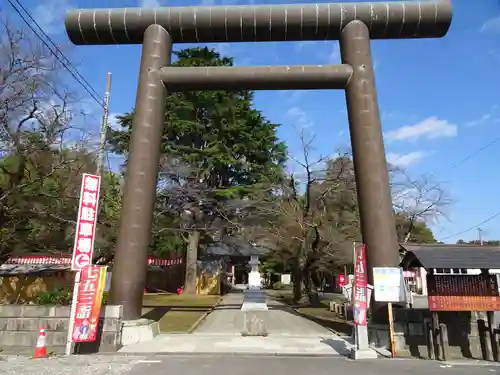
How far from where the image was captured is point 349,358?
8.79 meters

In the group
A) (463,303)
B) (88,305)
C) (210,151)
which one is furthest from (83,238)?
(210,151)

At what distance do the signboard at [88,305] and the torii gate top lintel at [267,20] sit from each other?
766 centimetres

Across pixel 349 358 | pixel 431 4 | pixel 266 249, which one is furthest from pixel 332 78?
pixel 266 249

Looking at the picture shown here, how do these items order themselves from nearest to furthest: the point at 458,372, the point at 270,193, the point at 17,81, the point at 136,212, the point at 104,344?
the point at 458,372 → the point at 104,344 → the point at 136,212 → the point at 17,81 → the point at 270,193

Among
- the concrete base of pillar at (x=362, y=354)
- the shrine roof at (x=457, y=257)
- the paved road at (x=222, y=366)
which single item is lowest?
the paved road at (x=222, y=366)

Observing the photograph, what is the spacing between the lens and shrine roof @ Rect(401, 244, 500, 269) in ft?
29.3

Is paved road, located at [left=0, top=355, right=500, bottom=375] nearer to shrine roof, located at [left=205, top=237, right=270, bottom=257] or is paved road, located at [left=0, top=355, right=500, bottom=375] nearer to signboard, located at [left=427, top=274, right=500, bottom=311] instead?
signboard, located at [left=427, top=274, right=500, bottom=311]

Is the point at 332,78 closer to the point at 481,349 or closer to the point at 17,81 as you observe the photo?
the point at 481,349

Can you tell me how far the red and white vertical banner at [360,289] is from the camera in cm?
912

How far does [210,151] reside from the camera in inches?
1141

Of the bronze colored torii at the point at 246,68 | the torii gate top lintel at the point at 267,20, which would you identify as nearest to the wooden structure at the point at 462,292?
the bronze colored torii at the point at 246,68

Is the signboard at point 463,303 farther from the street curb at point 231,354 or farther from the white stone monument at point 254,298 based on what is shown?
the white stone monument at point 254,298

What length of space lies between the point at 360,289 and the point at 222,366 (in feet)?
12.3

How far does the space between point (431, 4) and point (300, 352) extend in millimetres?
10841
